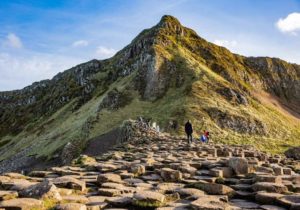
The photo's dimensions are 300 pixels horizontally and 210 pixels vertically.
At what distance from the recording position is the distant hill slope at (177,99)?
65188 mm

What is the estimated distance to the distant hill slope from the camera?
214 ft

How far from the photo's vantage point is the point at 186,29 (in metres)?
117

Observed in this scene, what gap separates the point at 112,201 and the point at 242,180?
17.4 feet

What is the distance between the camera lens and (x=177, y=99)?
72.9m

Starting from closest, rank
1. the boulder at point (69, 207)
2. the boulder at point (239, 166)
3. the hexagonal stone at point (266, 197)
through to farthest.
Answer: the boulder at point (69, 207) → the hexagonal stone at point (266, 197) → the boulder at point (239, 166)

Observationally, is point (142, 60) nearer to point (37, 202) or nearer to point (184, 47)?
point (184, 47)

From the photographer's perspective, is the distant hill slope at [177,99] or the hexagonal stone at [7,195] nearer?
the hexagonal stone at [7,195]

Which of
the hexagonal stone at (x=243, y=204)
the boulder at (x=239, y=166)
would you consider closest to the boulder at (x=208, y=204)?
the hexagonal stone at (x=243, y=204)

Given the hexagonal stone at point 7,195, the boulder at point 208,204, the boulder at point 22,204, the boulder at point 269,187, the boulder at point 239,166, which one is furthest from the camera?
the boulder at point 239,166

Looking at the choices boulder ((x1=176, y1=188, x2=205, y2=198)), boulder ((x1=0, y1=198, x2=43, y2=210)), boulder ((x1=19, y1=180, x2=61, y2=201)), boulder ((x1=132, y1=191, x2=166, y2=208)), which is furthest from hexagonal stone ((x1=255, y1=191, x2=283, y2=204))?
boulder ((x1=0, y1=198, x2=43, y2=210))

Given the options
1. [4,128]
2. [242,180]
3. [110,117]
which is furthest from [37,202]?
[4,128]

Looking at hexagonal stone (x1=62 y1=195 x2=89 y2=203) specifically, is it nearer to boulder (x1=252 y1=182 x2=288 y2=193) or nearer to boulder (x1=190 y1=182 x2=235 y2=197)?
boulder (x1=190 y1=182 x2=235 y2=197)

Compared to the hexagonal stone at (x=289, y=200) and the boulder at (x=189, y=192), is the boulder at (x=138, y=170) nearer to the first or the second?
the boulder at (x=189, y=192)

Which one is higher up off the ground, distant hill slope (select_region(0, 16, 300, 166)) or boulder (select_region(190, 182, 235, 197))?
distant hill slope (select_region(0, 16, 300, 166))
